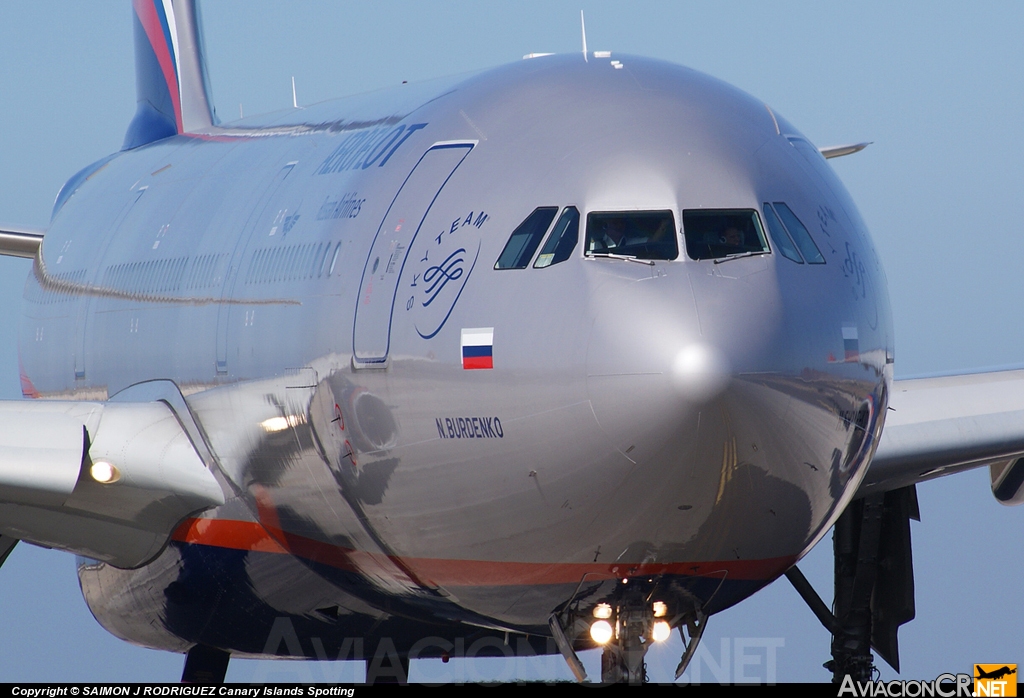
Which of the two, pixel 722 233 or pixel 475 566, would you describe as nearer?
pixel 722 233

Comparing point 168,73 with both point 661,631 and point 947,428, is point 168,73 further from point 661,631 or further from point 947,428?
point 661,631

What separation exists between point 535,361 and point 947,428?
6798mm

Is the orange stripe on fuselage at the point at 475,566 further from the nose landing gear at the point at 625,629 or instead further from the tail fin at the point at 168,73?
the tail fin at the point at 168,73

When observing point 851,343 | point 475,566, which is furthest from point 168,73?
point 851,343

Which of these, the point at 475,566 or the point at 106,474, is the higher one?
the point at 475,566

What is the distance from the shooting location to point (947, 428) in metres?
14.1

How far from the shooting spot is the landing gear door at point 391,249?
9.58 metres

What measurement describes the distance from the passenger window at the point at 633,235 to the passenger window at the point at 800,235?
2.48 feet

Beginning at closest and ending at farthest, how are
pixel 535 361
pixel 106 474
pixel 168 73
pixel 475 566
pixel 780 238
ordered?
pixel 535 361 → pixel 780 238 → pixel 475 566 → pixel 106 474 → pixel 168 73

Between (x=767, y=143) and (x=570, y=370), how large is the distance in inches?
88.1

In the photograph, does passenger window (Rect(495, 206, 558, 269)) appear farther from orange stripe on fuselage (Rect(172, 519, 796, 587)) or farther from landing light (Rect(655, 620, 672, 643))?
landing light (Rect(655, 620, 672, 643))

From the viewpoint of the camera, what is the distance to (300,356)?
10617mm

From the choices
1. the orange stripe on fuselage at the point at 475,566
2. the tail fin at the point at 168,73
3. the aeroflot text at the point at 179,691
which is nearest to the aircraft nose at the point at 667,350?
the orange stripe on fuselage at the point at 475,566

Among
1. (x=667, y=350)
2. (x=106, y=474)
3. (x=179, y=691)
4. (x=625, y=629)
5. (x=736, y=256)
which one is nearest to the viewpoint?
(x=667, y=350)
